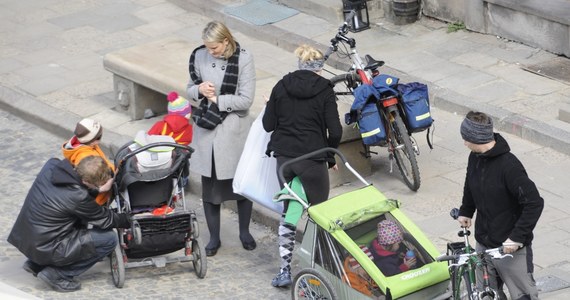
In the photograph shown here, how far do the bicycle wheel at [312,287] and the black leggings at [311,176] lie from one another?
29.4 inches

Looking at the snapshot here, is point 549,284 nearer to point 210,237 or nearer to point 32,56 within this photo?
point 210,237

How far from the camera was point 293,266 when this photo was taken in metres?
9.71

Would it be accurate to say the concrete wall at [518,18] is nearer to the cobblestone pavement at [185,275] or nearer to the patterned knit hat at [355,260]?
the cobblestone pavement at [185,275]

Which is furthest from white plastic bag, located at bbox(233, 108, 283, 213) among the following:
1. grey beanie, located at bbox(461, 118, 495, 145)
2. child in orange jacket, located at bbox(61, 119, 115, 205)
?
grey beanie, located at bbox(461, 118, 495, 145)

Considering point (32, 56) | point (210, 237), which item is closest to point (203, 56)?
point (210, 237)

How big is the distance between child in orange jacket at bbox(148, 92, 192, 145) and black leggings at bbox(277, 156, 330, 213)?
89 cm

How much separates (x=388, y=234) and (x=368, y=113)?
2.12 meters

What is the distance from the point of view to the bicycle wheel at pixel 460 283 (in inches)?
309

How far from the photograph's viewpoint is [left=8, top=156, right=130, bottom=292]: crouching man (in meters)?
8.81

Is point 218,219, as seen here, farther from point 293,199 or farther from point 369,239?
point 369,239

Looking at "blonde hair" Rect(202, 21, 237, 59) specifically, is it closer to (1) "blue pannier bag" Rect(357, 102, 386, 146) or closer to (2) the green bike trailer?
(1) "blue pannier bag" Rect(357, 102, 386, 146)

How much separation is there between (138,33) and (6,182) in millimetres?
4128

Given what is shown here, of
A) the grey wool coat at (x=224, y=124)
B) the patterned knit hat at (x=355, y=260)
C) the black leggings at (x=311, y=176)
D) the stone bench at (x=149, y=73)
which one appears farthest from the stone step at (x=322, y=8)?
the patterned knit hat at (x=355, y=260)

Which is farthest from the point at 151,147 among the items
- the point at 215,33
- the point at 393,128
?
the point at 393,128
